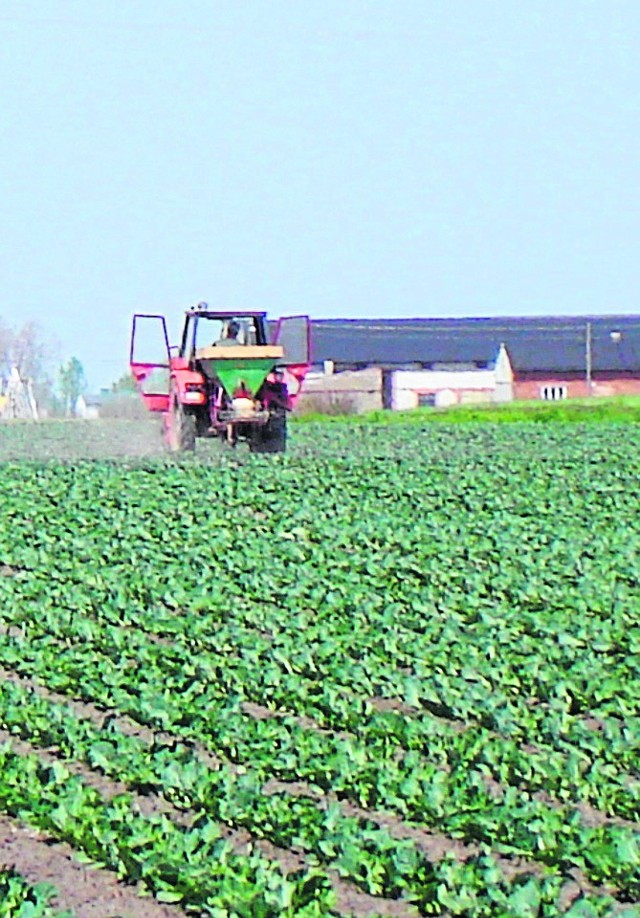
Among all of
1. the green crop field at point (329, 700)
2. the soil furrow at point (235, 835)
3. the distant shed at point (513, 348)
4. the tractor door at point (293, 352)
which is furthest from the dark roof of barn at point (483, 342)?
the soil furrow at point (235, 835)

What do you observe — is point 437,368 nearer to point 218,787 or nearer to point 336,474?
point 336,474

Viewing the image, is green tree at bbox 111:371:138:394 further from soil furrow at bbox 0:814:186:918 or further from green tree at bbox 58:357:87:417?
soil furrow at bbox 0:814:186:918

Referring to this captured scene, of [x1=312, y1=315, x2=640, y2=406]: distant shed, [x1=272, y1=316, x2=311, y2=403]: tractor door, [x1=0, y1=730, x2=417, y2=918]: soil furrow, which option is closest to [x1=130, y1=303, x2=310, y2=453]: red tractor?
[x1=272, y1=316, x2=311, y2=403]: tractor door

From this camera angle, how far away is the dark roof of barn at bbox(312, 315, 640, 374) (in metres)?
62.1

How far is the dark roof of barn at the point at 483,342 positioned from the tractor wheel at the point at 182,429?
43.2 m

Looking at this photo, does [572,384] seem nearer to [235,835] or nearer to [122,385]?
[122,385]

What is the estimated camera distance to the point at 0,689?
7457 millimetres

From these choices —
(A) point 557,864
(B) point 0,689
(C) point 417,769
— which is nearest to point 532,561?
(B) point 0,689

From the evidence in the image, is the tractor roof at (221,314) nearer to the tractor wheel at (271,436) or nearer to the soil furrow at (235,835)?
the tractor wheel at (271,436)

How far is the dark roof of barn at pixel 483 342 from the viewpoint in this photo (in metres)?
62.1

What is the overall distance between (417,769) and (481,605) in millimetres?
3674

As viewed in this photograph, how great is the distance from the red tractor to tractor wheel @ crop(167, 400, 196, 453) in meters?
0.01

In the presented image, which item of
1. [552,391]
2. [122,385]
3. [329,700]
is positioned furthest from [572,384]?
[329,700]

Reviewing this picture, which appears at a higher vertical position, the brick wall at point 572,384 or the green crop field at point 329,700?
the brick wall at point 572,384
